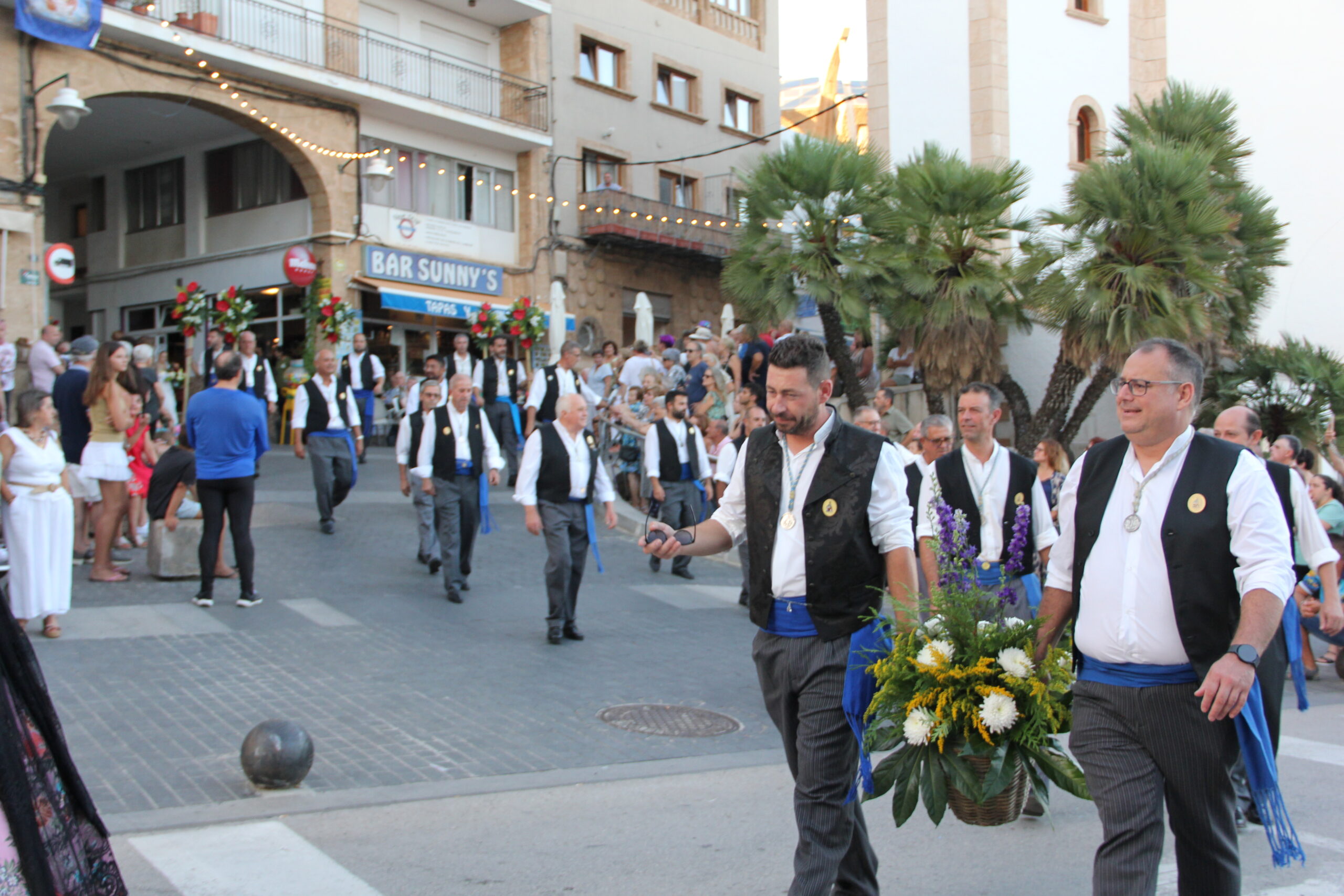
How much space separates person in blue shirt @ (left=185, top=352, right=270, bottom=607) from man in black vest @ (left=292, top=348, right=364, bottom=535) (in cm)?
275

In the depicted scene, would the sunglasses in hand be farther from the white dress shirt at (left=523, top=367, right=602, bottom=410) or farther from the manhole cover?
the white dress shirt at (left=523, top=367, right=602, bottom=410)

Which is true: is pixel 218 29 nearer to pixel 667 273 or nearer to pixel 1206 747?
pixel 667 273

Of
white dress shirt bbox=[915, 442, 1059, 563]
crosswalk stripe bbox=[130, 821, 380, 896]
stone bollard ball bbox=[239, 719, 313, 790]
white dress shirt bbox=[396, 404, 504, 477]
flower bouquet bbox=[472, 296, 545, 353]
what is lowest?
crosswalk stripe bbox=[130, 821, 380, 896]

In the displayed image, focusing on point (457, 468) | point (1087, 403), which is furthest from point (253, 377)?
point (1087, 403)

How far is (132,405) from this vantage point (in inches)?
407

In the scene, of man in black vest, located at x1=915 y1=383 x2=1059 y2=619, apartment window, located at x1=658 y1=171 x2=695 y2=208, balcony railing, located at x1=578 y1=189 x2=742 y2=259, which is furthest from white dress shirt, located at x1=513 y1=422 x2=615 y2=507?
apartment window, located at x1=658 y1=171 x2=695 y2=208

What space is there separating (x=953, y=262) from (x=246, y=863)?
13156 mm

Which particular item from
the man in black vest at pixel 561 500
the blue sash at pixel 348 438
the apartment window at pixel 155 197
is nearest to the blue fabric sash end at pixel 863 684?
the man in black vest at pixel 561 500

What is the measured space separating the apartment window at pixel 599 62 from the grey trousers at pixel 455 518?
20552mm

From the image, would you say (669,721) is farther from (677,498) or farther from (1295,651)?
(677,498)

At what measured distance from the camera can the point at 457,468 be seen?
10.6 meters

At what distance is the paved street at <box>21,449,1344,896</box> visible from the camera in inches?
185

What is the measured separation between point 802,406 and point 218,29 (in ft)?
69.3

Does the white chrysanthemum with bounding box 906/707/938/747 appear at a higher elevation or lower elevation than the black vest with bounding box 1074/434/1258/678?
lower
